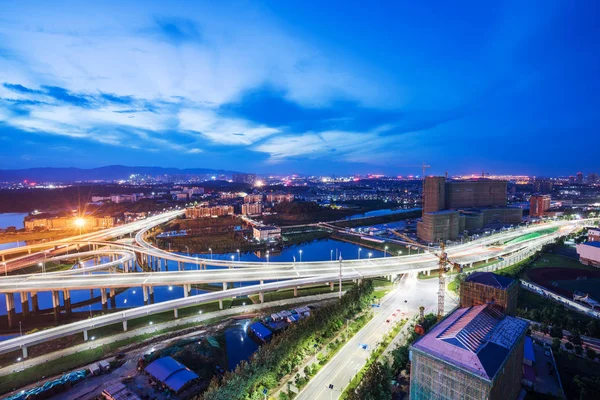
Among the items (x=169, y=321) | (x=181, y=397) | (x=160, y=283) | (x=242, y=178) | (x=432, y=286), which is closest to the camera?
(x=181, y=397)

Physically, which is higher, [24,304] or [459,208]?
[459,208]

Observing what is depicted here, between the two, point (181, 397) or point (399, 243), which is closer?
point (181, 397)

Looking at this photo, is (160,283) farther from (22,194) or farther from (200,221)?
(22,194)

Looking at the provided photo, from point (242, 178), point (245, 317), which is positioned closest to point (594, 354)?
point (245, 317)

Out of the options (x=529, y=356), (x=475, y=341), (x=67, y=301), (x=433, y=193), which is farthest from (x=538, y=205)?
(x=67, y=301)

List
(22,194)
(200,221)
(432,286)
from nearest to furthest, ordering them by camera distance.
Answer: (432,286), (200,221), (22,194)

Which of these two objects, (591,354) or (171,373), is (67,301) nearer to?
(171,373)

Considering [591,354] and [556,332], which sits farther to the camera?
[556,332]
